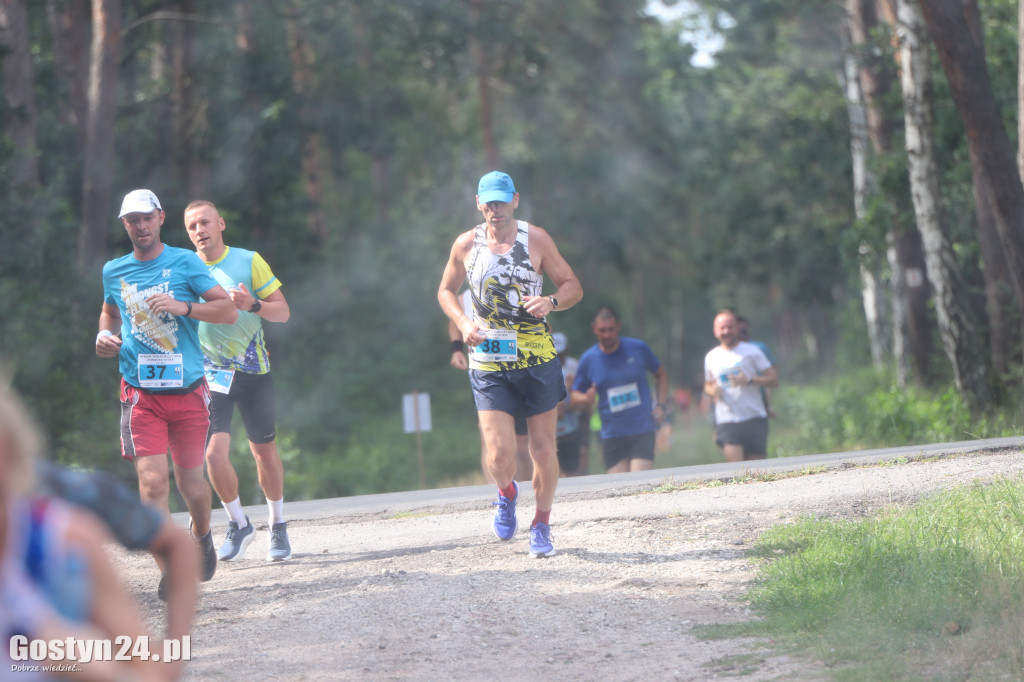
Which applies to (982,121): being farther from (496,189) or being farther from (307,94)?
(307,94)

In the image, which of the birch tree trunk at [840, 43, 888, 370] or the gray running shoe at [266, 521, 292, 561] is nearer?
the gray running shoe at [266, 521, 292, 561]

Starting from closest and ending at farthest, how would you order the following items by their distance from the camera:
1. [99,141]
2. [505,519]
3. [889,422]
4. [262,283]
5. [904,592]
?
[904,592] < [505,519] < [262,283] < [889,422] < [99,141]

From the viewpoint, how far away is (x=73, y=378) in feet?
56.2

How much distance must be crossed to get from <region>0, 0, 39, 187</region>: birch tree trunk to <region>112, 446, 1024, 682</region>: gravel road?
13.2 m

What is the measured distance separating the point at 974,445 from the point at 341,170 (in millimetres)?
26817

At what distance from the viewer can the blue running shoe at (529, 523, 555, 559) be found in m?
6.84

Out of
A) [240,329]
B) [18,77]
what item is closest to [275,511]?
[240,329]

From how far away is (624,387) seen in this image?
11.0m

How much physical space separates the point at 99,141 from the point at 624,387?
41.8 ft

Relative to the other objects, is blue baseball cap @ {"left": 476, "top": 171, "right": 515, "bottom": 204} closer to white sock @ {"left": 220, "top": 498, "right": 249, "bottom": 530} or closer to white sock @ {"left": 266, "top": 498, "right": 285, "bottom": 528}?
white sock @ {"left": 266, "top": 498, "right": 285, "bottom": 528}

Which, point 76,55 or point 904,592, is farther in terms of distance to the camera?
point 76,55

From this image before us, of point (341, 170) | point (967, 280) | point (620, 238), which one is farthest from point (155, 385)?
point (620, 238)

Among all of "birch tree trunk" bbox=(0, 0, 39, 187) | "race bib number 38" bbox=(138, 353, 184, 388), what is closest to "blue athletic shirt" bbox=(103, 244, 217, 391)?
"race bib number 38" bbox=(138, 353, 184, 388)

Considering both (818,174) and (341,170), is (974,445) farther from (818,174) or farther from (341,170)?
(341,170)
